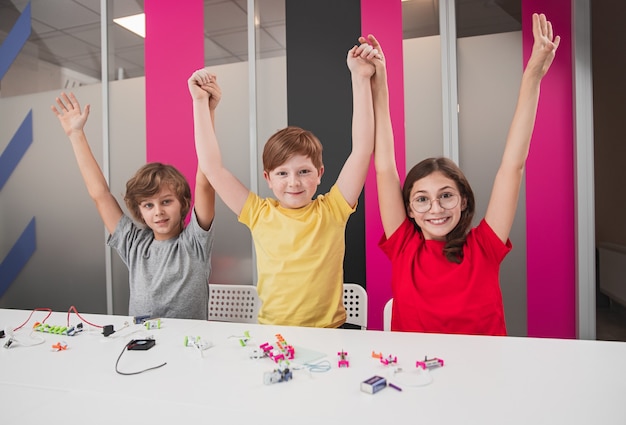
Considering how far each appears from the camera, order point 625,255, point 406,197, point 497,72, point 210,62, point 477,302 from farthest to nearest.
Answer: point 625,255 → point 210,62 → point 497,72 → point 406,197 → point 477,302

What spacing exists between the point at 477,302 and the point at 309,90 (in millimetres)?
1573

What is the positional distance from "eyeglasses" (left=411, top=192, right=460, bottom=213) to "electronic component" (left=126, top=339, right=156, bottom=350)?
940 mm

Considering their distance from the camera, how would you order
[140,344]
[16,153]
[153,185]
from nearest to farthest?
1. [140,344]
2. [153,185]
3. [16,153]

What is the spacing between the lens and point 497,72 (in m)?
2.24

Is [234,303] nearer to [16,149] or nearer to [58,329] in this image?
[58,329]

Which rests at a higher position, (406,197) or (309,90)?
(309,90)

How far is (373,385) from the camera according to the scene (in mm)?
840

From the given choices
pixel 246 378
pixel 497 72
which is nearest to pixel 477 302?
pixel 246 378

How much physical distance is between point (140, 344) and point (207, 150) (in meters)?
0.78

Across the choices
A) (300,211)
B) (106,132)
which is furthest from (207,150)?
(106,132)

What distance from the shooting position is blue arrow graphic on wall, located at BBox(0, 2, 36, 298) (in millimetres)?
3031

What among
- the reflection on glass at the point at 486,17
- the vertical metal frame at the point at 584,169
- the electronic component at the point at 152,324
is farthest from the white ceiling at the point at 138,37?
the electronic component at the point at 152,324

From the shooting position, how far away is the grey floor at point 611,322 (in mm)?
2271

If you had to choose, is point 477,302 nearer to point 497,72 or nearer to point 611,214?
point 497,72
